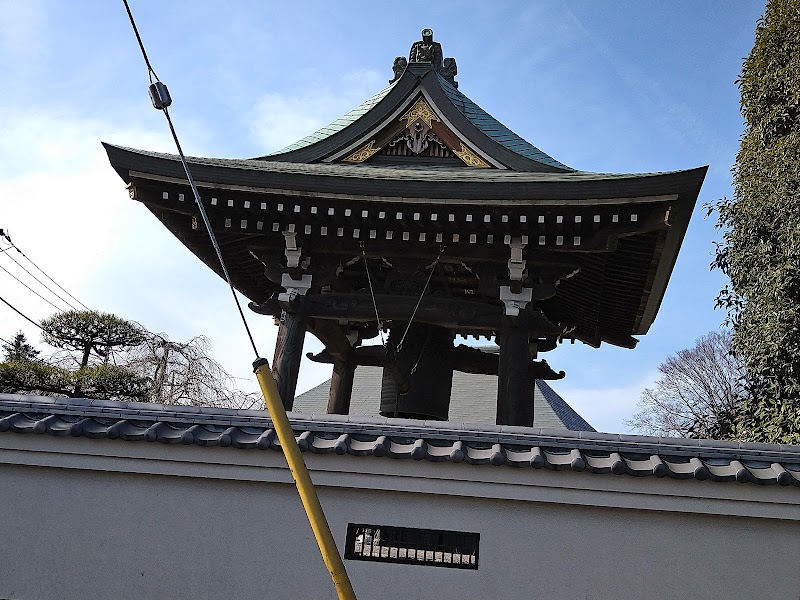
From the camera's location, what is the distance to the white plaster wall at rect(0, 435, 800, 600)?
4.46 meters

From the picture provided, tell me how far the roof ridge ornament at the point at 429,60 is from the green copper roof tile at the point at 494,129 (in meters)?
0.23

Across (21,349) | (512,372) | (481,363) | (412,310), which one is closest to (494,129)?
(412,310)

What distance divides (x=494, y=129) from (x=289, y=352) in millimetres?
4012

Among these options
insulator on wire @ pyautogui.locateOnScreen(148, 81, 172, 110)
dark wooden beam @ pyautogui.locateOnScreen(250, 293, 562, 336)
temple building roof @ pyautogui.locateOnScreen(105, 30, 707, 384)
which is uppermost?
temple building roof @ pyautogui.locateOnScreen(105, 30, 707, 384)

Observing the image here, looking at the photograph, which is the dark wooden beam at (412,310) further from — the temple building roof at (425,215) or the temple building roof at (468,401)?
the temple building roof at (468,401)

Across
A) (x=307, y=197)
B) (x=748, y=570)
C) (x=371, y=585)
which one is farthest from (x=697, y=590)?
(x=307, y=197)

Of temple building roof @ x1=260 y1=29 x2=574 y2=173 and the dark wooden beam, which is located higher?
temple building roof @ x1=260 y1=29 x2=574 y2=173

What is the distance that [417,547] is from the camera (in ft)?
15.3

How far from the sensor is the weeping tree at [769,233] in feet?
33.1

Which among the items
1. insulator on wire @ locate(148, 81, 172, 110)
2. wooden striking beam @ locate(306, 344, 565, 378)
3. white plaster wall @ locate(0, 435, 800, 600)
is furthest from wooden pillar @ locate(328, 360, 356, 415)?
insulator on wire @ locate(148, 81, 172, 110)

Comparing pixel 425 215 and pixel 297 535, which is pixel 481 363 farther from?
pixel 297 535

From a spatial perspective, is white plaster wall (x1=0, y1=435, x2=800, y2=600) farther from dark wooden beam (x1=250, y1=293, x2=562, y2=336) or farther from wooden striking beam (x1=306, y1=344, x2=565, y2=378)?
wooden striking beam (x1=306, y1=344, x2=565, y2=378)

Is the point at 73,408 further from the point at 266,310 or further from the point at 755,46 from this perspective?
the point at 755,46

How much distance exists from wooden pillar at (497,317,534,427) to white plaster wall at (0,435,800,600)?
211cm
